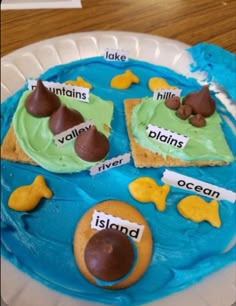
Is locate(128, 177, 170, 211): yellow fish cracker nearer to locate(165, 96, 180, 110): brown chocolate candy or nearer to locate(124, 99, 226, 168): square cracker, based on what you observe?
locate(124, 99, 226, 168): square cracker

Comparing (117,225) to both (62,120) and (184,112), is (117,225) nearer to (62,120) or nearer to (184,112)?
(62,120)

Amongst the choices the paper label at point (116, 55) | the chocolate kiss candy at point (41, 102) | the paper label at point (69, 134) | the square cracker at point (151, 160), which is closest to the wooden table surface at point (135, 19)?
the chocolate kiss candy at point (41, 102)

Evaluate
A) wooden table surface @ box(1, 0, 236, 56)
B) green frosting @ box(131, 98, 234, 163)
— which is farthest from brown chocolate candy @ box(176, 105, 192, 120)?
wooden table surface @ box(1, 0, 236, 56)

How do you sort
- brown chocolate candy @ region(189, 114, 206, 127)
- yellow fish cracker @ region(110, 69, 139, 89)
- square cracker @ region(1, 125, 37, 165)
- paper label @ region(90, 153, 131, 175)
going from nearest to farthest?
square cracker @ region(1, 125, 37, 165) → paper label @ region(90, 153, 131, 175) → brown chocolate candy @ region(189, 114, 206, 127) → yellow fish cracker @ region(110, 69, 139, 89)

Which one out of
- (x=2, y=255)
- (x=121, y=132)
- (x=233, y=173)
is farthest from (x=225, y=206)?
(x=2, y=255)

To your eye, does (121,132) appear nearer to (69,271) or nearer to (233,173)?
(233,173)

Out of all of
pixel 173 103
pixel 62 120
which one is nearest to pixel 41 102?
pixel 62 120
